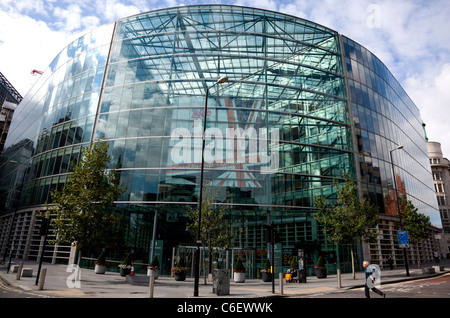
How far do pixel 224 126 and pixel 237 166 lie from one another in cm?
457

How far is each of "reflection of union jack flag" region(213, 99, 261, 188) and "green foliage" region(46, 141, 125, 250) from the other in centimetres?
1032

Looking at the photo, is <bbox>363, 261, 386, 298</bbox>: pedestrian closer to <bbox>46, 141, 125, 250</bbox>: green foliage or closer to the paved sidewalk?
the paved sidewalk

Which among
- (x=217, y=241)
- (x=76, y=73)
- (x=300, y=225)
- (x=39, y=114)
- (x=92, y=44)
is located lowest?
(x=217, y=241)

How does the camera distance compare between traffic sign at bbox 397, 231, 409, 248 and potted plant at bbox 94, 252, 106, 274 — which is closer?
traffic sign at bbox 397, 231, 409, 248

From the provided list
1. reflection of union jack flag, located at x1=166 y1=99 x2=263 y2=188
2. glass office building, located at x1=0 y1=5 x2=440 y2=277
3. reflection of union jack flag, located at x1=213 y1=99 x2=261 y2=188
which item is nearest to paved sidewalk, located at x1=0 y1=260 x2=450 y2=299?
glass office building, located at x1=0 y1=5 x2=440 y2=277

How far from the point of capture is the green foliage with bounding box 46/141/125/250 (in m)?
19.0

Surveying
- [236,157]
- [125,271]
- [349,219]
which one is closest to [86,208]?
[125,271]

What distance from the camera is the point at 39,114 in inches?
1646

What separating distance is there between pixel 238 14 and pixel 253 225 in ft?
81.6

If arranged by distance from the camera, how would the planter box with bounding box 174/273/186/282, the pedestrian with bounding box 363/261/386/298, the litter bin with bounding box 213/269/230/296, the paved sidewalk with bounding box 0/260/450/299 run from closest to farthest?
the pedestrian with bounding box 363/261/386/298 < the paved sidewalk with bounding box 0/260/450/299 < the litter bin with bounding box 213/269/230/296 < the planter box with bounding box 174/273/186/282

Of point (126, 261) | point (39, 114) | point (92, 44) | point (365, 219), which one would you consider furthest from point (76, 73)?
point (365, 219)

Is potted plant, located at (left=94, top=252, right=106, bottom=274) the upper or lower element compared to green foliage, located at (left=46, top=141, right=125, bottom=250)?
lower
